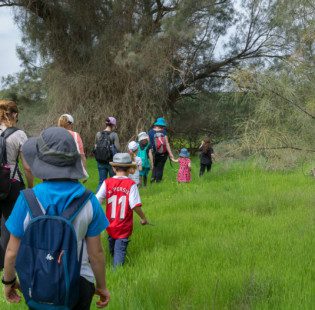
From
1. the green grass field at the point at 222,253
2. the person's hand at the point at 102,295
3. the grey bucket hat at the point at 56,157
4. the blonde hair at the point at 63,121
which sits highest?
the blonde hair at the point at 63,121

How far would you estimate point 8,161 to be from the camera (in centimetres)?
497

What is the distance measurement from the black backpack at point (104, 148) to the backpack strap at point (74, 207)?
6301 millimetres

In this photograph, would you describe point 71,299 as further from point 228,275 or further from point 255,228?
point 255,228

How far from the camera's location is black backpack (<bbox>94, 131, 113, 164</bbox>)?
9.02 meters

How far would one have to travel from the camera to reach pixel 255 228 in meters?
6.59

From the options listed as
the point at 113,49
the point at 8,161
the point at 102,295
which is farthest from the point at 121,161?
the point at 113,49

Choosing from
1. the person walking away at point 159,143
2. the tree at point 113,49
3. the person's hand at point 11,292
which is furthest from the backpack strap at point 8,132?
the tree at point 113,49

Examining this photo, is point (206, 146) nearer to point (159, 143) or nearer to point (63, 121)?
point (159, 143)

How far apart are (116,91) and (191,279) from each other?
1411cm

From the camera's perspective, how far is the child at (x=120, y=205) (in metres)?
5.11

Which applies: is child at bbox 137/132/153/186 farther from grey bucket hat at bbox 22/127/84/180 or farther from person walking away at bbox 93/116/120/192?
grey bucket hat at bbox 22/127/84/180

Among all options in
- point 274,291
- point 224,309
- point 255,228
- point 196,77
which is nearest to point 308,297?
point 274,291

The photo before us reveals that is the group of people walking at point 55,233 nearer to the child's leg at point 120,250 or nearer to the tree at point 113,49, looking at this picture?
the child's leg at point 120,250

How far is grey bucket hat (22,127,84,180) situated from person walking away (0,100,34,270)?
7.26 ft
